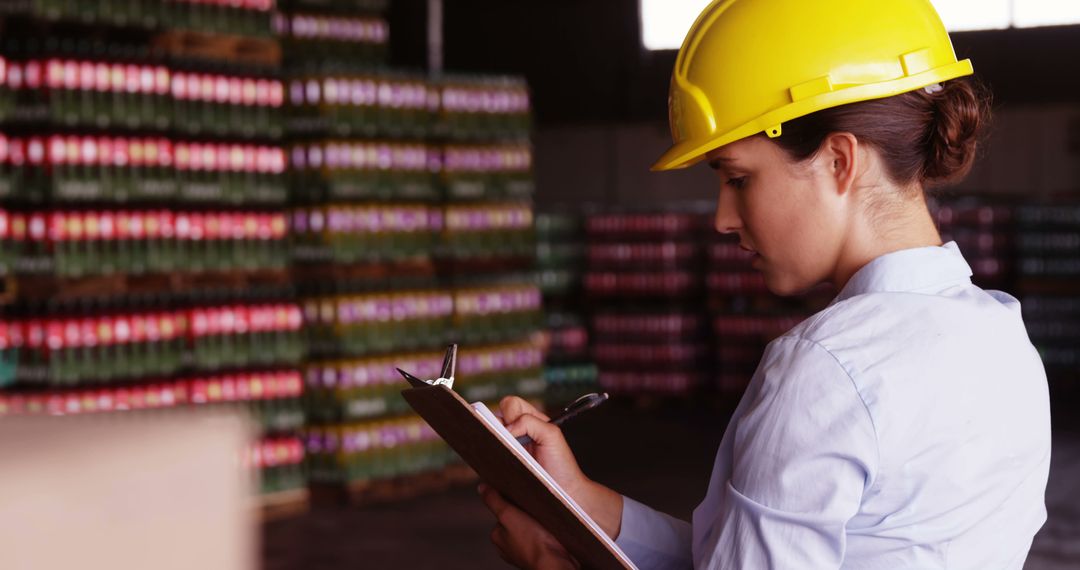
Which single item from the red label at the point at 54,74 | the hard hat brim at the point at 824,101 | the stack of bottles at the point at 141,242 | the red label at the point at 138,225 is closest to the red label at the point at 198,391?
the stack of bottles at the point at 141,242

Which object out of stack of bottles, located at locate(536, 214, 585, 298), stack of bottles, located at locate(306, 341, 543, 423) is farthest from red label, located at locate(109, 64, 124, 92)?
stack of bottles, located at locate(536, 214, 585, 298)

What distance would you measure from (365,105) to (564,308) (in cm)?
590

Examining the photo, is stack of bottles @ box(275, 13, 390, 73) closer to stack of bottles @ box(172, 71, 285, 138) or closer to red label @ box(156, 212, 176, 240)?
stack of bottles @ box(172, 71, 285, 138)

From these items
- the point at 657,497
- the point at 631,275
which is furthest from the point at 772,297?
the point at 657,497

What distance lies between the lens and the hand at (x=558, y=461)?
2.05m

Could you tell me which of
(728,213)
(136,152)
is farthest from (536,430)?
(136,152)

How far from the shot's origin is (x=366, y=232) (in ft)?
27.4

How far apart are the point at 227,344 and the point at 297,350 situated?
0.45 m

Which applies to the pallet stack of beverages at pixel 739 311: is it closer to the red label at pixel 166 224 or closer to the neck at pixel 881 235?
the red label at pixel 166 224

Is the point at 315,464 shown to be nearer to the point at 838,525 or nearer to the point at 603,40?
the point at 838,525

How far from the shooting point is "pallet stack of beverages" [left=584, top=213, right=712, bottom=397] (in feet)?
43.2

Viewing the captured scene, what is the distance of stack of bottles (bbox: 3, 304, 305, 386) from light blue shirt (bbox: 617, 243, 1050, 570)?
5.87m

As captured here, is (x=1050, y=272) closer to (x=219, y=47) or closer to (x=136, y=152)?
(x=219, y=47)

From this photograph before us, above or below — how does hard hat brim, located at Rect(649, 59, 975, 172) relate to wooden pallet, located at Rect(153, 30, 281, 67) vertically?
below
